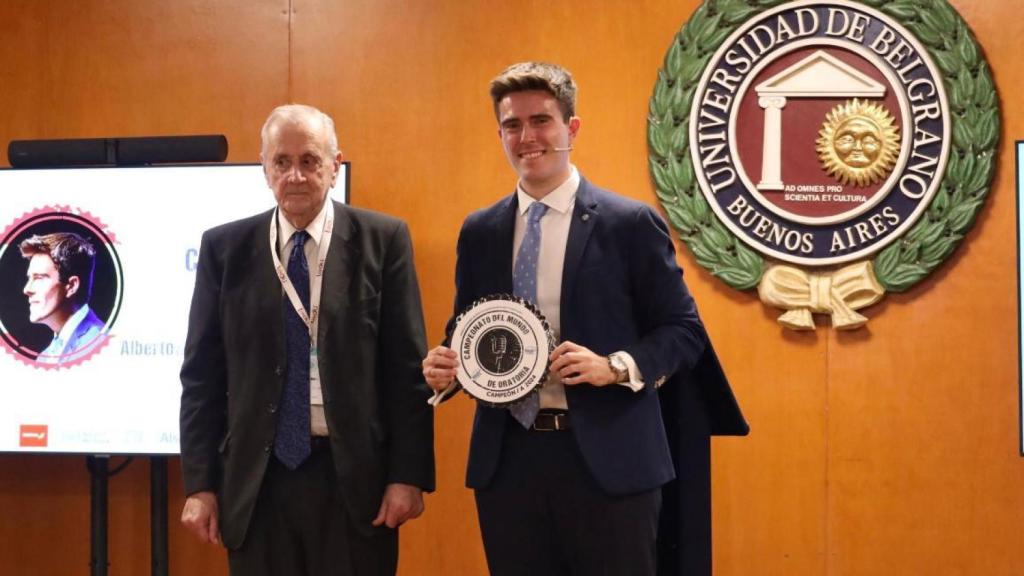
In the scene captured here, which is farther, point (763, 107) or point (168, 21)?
point (168, 21)

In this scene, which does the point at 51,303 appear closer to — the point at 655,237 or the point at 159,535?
the point at 159,535

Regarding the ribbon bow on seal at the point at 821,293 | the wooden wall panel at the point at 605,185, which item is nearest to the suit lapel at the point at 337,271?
the wooden wall panel at the point at 605,185

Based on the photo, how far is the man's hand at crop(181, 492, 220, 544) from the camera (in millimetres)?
2580

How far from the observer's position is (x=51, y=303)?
12.1 ft

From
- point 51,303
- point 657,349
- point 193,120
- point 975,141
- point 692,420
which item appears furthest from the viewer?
point 193,120

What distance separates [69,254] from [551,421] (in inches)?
80.5

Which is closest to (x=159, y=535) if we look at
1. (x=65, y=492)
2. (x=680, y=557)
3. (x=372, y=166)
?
(x=65, y=492)

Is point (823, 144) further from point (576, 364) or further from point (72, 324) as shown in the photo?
point (72, 324)

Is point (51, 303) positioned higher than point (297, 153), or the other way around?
point (297, 153)

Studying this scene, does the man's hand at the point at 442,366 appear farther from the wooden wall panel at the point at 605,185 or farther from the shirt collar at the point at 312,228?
the wooden wall panel at the point at 605,185

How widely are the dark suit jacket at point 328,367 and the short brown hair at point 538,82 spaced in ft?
1.60

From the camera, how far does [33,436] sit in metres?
3.68

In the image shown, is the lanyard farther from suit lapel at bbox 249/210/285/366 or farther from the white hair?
the white hair

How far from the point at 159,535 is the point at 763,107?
2374mm
